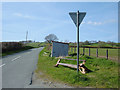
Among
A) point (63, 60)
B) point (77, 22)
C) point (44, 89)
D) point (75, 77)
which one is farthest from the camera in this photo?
point (63, 60)

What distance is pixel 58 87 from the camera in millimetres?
5012

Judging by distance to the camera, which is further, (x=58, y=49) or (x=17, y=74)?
(x=58, y=49)

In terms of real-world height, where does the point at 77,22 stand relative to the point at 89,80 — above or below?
above

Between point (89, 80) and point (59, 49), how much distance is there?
10955 mm

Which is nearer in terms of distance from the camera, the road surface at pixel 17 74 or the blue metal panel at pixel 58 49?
the road surface at pixel 17 74

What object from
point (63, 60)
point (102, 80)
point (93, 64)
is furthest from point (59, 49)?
point (102, 80)

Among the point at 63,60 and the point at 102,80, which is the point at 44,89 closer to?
the point at 102,80

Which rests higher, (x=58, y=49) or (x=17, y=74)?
(x=58, y=49)

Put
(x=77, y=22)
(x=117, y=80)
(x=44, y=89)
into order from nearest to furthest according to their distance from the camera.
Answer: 1. (x=44, y=89)
2. (x=117, y=80)
3. (x=77, y=22)

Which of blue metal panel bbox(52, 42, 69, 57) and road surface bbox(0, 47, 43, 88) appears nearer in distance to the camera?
road surface bbox(0, 47, 43, 88)

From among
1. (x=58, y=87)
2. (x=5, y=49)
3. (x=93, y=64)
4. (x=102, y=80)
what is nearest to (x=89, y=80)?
(x=102, y=80)

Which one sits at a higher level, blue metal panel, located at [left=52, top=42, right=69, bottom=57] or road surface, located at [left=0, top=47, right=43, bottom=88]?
blue metal panel, located at [left=52, top=42, right=69, bottom=57]

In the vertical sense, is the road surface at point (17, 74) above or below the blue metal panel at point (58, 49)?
below

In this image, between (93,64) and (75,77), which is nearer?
(75,77)
